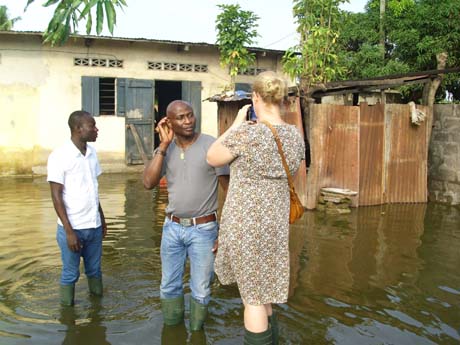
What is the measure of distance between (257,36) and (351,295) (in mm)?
10667

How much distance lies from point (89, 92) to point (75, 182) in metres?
10.4

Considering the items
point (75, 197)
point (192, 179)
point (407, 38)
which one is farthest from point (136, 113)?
point (192, 179)

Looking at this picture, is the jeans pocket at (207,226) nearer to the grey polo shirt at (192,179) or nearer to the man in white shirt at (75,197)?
the grey polo shirt at (192,179)

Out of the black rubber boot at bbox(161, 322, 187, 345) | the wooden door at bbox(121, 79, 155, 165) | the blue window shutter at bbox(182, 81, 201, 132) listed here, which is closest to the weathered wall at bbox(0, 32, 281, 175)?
the wooden door at bbox(121, 79, 155, 165)

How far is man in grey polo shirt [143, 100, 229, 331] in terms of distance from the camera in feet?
12.1

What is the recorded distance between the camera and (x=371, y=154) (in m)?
9.55

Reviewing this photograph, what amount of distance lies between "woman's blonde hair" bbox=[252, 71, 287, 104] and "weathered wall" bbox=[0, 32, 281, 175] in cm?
1147

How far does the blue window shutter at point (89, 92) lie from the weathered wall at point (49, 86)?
14 centimetres

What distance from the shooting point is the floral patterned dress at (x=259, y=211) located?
3180 mm

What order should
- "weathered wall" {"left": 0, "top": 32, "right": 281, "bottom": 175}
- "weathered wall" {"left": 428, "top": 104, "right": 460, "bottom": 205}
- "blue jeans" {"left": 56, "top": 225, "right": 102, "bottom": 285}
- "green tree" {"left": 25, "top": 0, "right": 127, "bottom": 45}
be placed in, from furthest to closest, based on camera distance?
"weathered wall" {"left": 0, "top": 32, "right": 281, "bottom": 175}
"weathered wall" {"left": 428, "top": 104, "right": 460, "bottom": 205}
"blue jeans" {"left": 56, "top": 225, "right": 102, "bottom": 285}
"green tree" {"left": 25, "top": 0, "right": 127, "bottom": 45}

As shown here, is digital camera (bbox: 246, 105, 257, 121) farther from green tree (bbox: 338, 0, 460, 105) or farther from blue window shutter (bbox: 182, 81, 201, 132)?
blue window shutter (bbox: 182, 81, 201, 132)

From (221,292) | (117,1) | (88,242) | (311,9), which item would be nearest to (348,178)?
(311,9)

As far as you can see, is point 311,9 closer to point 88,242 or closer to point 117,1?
point 88,242

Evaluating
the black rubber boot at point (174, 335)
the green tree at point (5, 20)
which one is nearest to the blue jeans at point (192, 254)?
the black rubber boot at point (174, 335)
